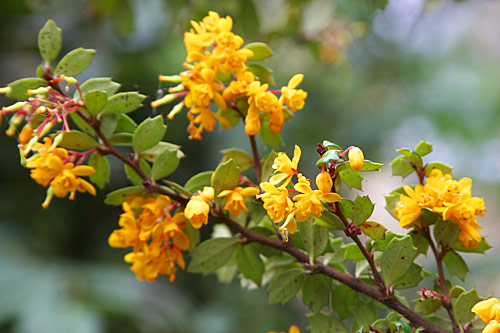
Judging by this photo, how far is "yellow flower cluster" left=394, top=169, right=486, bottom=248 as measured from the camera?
0.37 meters

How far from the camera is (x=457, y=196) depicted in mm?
370

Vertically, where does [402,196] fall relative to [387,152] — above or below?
above

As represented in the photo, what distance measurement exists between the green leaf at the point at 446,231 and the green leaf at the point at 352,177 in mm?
89

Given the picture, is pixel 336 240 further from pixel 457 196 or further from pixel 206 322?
pixel 206 322

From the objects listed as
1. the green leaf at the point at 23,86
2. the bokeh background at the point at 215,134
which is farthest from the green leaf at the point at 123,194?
the bokeh background at the point at 215,134

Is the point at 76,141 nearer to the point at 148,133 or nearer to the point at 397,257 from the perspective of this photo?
the point at 148,133

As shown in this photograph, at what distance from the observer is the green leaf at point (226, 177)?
38 centimetres

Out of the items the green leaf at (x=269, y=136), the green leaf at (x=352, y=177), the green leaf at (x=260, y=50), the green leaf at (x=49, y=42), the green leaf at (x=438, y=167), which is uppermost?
the green leaf at (x=260, y=50)

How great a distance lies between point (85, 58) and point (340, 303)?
0.32 meters

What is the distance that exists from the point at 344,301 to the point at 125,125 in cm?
26

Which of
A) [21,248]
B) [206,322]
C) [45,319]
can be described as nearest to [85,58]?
[45,319]

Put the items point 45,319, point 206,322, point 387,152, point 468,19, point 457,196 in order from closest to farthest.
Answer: point 457,196 → point 45,319 → point 206,322 → point 387,152 → point 468,19

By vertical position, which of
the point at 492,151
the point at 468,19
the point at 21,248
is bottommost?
the point at 21,248

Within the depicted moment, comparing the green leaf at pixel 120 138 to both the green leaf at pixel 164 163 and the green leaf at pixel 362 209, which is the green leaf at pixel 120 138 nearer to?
the green leaf at pixel 164 163
